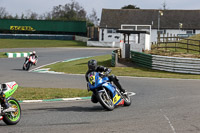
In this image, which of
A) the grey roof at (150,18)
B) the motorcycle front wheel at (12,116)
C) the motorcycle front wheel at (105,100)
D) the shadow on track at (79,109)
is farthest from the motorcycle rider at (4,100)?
the grey roof at (150,18)

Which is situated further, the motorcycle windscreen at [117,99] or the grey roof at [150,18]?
the grey roof at [150,18]

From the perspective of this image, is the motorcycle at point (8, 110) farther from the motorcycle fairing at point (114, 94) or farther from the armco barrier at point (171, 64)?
the armco barrier at point (171, 64)

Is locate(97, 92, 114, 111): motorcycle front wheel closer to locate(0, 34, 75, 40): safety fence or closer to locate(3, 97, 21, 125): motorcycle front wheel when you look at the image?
locate(3, 97, 21, 125): motorcycle front wheel

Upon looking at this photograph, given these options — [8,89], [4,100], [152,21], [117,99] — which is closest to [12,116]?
[4,100]

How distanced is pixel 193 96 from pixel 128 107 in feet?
10.7

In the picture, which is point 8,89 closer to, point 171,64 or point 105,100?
point 105,100

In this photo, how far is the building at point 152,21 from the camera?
7656cm

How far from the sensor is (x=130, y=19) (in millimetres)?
79125

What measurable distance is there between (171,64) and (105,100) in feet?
52.8

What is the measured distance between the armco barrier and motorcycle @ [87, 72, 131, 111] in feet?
49.4

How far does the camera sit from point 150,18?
78375 millimetres

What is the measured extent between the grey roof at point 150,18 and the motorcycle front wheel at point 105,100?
67744 millimetres

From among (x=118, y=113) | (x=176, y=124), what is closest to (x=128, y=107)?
(x=118, y=113)

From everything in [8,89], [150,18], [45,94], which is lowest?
[45,94]
